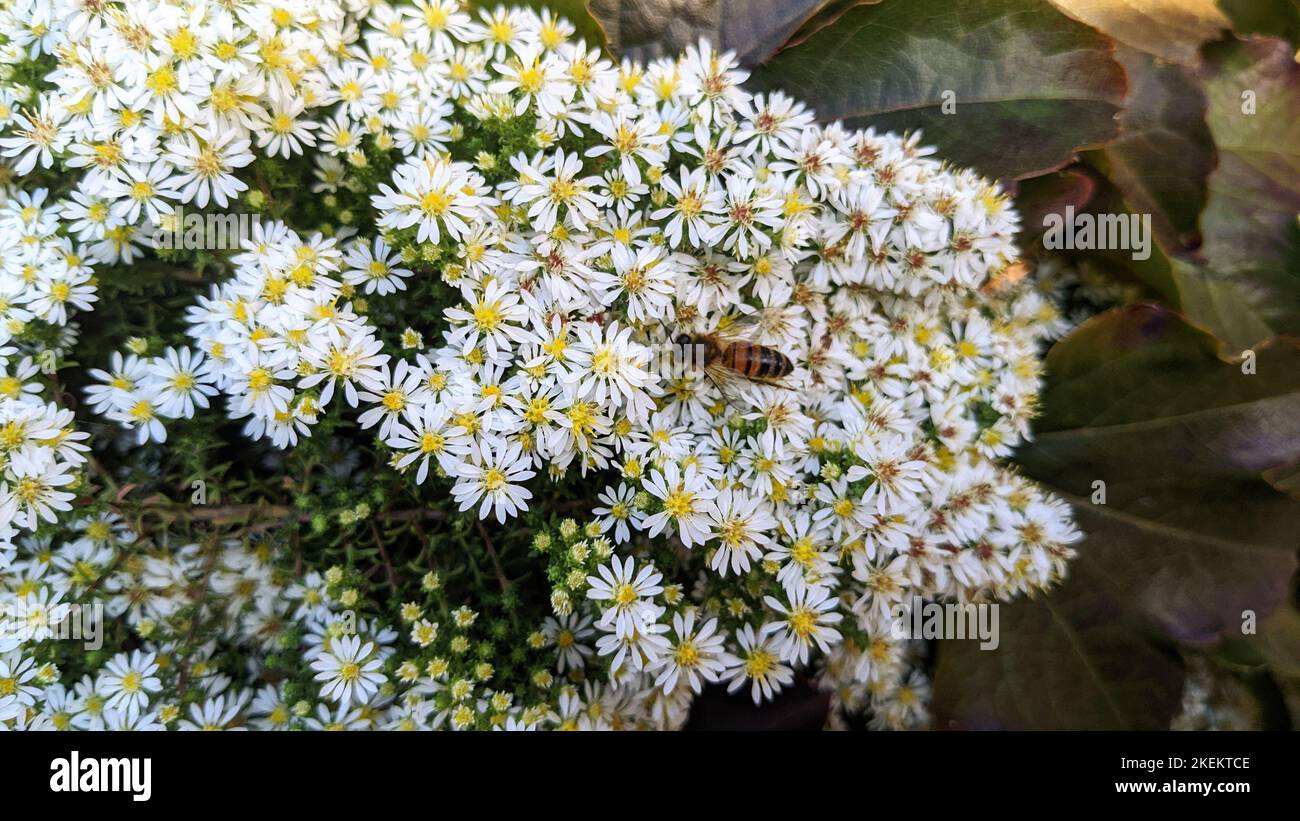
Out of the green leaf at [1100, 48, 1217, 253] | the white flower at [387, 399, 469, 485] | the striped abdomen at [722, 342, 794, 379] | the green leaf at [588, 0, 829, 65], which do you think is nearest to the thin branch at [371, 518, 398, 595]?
the white flower at [387, 399, 469, 485]

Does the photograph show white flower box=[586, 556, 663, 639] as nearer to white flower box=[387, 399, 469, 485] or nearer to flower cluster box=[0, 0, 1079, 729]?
flower cluster box=[0, 0, 1079, 729]

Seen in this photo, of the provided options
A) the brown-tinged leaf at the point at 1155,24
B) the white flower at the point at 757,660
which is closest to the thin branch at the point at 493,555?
the white flower at the point at 757,660

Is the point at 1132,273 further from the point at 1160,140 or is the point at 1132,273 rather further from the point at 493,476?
the point at 493,476

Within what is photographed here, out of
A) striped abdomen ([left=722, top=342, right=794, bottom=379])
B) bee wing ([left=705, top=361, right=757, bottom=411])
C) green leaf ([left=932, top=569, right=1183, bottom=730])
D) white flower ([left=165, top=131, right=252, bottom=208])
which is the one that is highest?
white flower ([left=165, top=131, right=252, bottom=208])

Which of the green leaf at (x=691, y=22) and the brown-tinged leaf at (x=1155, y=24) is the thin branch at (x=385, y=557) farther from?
the brown-tinged leaf at (x=1155, y=24)
